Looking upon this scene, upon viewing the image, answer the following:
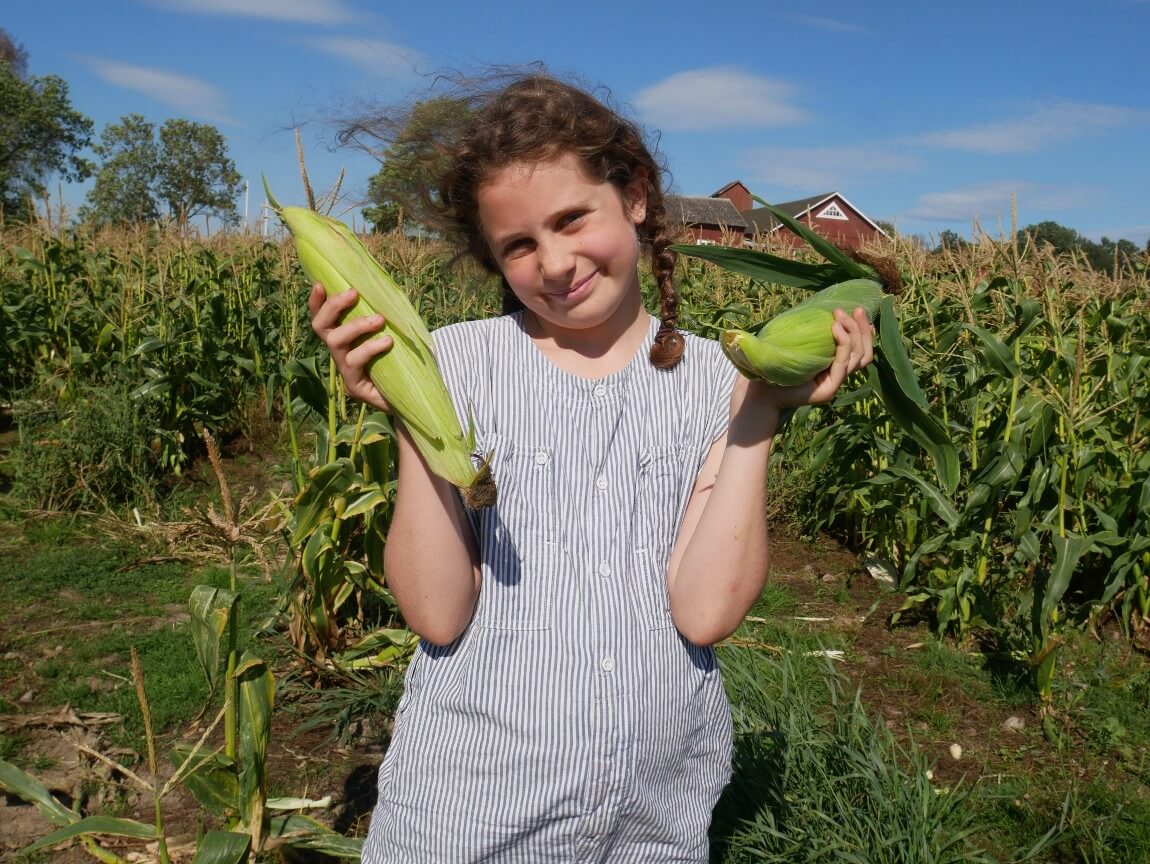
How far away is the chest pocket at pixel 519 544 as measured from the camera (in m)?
1.60

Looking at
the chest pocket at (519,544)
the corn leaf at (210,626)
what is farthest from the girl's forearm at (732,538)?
the corn leaf at (210,626)

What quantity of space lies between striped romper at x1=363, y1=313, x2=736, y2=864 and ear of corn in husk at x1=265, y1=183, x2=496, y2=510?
0.21 meters

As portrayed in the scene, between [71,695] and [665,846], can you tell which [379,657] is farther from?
[665,846]

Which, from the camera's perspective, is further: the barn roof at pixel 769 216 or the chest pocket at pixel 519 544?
the barn roof at pixel 769 216

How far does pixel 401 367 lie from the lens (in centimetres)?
144

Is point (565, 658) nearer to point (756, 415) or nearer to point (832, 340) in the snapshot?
point (756, 415)

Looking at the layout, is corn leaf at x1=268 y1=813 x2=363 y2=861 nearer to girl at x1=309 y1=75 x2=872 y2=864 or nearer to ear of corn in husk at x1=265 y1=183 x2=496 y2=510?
girl at x1=309 y1=75 x2=872 y2=864

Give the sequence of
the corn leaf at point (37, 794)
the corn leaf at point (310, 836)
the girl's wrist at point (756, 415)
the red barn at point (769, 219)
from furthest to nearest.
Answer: the red barn at point (769, 219)
the corn leaf at point (310, 836)
the corn leaf at point (37, 794)
the girl's wrist at point (756, 415)

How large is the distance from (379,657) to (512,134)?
9.45 feet

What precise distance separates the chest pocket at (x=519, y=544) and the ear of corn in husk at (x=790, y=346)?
0.45 meters

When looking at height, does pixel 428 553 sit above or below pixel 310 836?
above

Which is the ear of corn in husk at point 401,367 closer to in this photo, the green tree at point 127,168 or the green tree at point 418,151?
the green tree at point 418,151

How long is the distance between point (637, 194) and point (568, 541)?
69cm

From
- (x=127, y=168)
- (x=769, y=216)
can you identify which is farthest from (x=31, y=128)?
(x=769, y=216)
